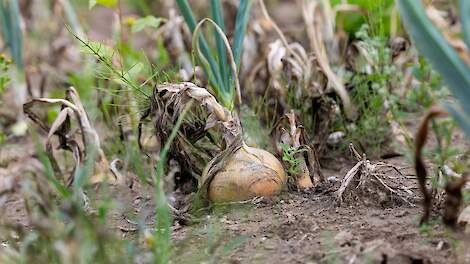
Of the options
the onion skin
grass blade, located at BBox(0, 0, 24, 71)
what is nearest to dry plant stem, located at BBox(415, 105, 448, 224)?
the onion skin

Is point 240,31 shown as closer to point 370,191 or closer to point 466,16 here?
point 370,191

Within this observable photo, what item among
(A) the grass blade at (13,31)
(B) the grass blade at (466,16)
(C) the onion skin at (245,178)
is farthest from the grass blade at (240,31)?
(A) the grass blade at (13,31)

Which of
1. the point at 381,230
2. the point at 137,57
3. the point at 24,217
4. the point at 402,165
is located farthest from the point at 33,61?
the point at 381,230

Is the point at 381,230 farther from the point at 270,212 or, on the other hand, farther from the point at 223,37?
the point at 223,37

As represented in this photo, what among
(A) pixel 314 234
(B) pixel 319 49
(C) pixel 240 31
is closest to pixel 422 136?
(A) pixel 314 234

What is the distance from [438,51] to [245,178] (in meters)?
0.65

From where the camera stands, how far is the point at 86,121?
232 centimetres

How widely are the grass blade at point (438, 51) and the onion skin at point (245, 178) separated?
1.99ft

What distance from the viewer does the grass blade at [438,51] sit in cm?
151

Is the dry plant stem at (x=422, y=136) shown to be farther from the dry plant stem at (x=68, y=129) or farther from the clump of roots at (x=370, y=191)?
the dry plant stem at (x=68, y=129)

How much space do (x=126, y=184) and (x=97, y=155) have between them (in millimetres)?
131

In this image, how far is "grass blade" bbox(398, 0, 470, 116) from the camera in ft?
4.94

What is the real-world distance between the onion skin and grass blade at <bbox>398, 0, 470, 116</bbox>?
607mm

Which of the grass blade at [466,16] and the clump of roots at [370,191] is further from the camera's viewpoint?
the clump of roots at [370,191]
